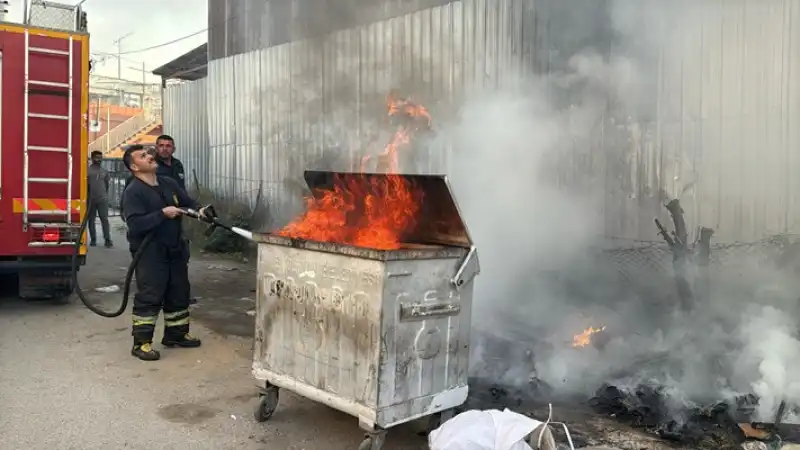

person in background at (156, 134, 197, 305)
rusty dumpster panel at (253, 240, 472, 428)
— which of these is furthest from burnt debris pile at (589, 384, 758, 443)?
person in background at (156, 134, 197, 305)

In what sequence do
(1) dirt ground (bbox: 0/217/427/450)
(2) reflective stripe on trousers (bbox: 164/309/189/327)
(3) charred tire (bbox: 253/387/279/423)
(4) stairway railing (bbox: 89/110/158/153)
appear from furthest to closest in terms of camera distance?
(4) stairway railing (bbox: 89/110/158/153), (2) reflective stripe on trousers (bbox: 164/309/189/327), (3) charred tire (bbox: 253/387/279/423), (1) dirt ground (bbox: 0/217/427/450)

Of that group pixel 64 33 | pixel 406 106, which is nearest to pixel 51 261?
pixel 64 33

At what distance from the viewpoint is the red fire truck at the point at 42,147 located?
5.91 metres

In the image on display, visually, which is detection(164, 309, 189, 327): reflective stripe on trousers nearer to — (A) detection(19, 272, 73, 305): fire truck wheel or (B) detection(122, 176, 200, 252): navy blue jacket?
(B) detection(122, 176, 200, 252): navy blue jacket

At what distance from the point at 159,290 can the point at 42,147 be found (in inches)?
93.4

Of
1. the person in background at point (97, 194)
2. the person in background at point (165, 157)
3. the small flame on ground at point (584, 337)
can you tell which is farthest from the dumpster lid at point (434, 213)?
the person in background at point (97, 194)

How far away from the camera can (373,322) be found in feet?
9.75

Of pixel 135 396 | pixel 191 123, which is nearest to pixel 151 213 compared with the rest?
pixel 135 396

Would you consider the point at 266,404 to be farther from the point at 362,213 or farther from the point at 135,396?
the point at 362,213

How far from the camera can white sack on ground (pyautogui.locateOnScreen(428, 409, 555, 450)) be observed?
2646 millimetres

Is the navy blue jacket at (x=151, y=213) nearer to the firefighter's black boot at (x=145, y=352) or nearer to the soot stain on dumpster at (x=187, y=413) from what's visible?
the firefighter's black boot at (x=145, y=352)

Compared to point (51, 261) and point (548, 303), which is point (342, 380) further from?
point (51, 261)

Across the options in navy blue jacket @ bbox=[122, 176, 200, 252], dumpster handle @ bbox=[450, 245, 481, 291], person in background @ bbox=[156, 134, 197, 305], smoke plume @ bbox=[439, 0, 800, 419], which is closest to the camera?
dumpster handle @ bbox=[450, 245, 481, 291]

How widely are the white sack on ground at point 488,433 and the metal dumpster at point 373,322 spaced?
383mm
